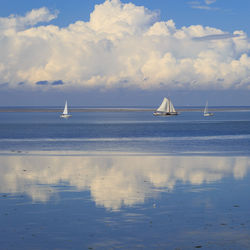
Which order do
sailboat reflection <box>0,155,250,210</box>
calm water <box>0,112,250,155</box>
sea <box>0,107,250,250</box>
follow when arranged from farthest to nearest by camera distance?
calm water <box>0,112,250,155</box> → sailboat reflection <box>0,155,250,210</box> → sea <box>0,107,250,250</box>

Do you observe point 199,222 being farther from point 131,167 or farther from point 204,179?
point 131,167

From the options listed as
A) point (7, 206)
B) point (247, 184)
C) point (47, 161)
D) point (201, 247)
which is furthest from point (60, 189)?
point (47, 161)

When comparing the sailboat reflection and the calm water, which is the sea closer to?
the sailboat reflection

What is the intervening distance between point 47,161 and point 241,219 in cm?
2312

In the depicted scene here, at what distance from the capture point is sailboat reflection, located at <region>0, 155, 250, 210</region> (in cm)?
2325

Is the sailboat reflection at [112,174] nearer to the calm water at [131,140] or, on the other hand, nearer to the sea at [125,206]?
the sea at [125,206]

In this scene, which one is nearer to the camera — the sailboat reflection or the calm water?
the sailboat reflection

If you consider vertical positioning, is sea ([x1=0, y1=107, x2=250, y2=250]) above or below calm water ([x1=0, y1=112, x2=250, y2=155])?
below

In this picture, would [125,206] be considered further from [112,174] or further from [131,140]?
[131,140]

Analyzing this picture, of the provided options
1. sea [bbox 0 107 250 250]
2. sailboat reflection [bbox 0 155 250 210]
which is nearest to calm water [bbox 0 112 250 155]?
sailboat reflection [bbox 0 155 250 210]

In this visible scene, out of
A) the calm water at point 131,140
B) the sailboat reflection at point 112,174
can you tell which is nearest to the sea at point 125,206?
the sailboat reflection at point 112,174

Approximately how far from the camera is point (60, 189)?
2433 cm

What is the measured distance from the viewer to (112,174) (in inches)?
1187

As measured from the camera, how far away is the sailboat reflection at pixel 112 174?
76.3ft
